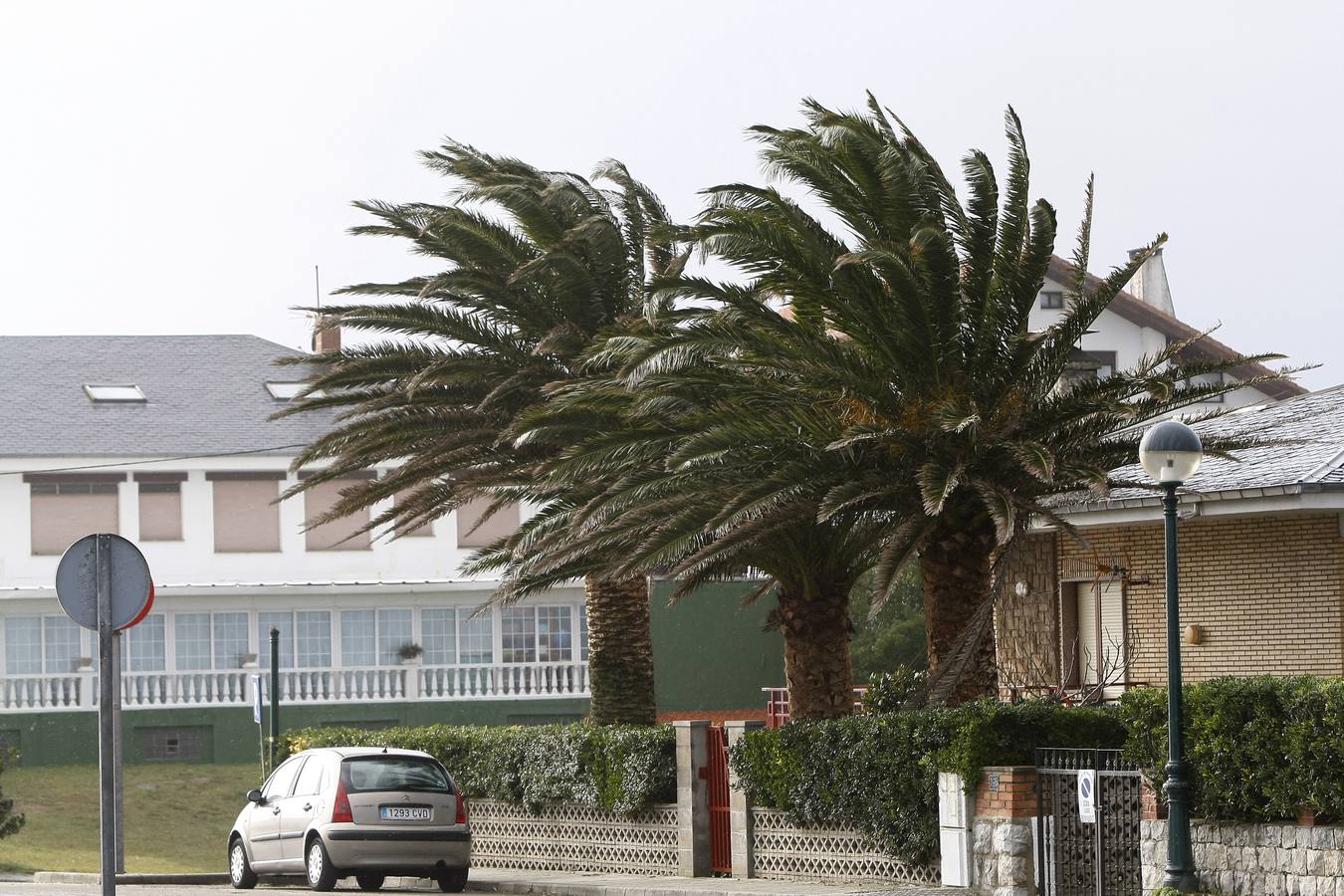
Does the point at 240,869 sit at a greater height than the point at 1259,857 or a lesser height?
lesser

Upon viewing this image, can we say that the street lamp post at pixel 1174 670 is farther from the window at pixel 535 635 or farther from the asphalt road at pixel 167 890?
the window at pixel 535 635

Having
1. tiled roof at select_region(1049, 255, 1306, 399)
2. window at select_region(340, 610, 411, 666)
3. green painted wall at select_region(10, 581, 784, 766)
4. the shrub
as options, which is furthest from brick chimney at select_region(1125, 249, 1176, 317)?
the shrub

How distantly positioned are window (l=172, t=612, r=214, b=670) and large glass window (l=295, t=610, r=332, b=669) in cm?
211

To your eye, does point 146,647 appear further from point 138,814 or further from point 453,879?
point 453,879

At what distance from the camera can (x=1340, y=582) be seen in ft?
70.7

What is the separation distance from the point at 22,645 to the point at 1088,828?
33911mm

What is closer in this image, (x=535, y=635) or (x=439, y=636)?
(x=439, y=636)

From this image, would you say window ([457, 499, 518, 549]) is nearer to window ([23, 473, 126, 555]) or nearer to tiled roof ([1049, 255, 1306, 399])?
window ([23, 473, 126, 555])

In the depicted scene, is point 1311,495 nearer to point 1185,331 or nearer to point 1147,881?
point 1147,881

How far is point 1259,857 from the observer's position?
13.5 meters

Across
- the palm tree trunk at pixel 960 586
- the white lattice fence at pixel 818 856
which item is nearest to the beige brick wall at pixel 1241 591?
the palm tree trunk at pixel 960 586

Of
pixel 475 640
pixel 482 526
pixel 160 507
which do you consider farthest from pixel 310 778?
pixel 482 526

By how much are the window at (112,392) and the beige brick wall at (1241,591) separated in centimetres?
2846

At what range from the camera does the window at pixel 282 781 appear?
2045cm
